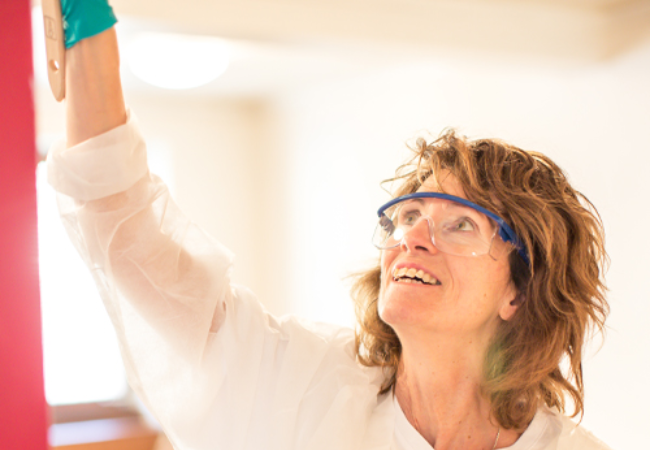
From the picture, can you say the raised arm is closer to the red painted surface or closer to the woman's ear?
the red painted surface

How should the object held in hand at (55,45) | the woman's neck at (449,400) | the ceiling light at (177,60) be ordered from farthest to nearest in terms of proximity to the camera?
the ceiling light at (177,60) < the woman's neck at (449,400) < the object held in hand at (55,45)

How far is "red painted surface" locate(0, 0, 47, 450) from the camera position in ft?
1.65

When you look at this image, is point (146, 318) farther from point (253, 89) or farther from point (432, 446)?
point (253, 89)

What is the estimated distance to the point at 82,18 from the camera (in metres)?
0.84

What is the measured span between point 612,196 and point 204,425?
5.99ft

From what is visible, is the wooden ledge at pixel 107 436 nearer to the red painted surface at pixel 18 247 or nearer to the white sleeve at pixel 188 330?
the white sleeve at pixel 188 330

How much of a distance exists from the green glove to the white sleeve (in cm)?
14

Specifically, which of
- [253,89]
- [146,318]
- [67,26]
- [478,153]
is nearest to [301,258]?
[253,89]

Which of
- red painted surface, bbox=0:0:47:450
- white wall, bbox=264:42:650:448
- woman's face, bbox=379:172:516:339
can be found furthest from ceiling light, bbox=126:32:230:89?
red painted surface, bbox=0:0:47:450

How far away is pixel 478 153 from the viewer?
57.7 inches

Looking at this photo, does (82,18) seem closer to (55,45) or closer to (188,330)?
(55,45)

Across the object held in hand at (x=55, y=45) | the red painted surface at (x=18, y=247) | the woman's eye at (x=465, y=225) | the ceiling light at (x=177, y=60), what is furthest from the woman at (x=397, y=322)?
the ceiling light at (x=177, y=60)

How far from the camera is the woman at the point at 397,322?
110 centimetres

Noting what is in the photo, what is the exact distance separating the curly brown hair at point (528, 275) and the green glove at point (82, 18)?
31.5 inches
